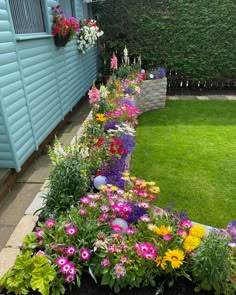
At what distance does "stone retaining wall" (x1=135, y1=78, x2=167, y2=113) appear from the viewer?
5.79 metres

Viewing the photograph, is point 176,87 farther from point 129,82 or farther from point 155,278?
point 155,278

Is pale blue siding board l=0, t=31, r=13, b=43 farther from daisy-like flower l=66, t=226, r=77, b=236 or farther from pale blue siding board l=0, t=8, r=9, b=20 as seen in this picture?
daisy-like flower l=66, t=226, r=77, b=236

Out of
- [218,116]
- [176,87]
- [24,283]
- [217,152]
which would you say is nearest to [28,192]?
[24,283]

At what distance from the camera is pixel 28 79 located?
11.5 ft

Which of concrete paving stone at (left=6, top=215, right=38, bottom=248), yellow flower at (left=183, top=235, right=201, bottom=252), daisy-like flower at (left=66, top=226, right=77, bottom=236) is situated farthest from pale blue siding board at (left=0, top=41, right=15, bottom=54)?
yellow flower at (left=183, top=235, right=201, bottom=252)

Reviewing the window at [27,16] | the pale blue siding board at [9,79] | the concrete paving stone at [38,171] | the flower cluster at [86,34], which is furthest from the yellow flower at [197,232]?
the flower cluster at [86,34]

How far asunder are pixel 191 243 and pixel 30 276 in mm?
978

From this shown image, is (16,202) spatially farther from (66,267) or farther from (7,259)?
(66,267)

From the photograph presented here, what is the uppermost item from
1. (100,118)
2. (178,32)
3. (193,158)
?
(178,32)

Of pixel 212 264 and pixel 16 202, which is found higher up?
pixel 212 264

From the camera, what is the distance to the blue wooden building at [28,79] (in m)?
2.96

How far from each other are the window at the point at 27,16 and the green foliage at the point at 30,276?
2839 mm

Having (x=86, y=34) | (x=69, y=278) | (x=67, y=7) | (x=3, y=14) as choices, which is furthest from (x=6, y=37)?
(x=86, y=34)

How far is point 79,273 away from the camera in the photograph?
62.9 inches
